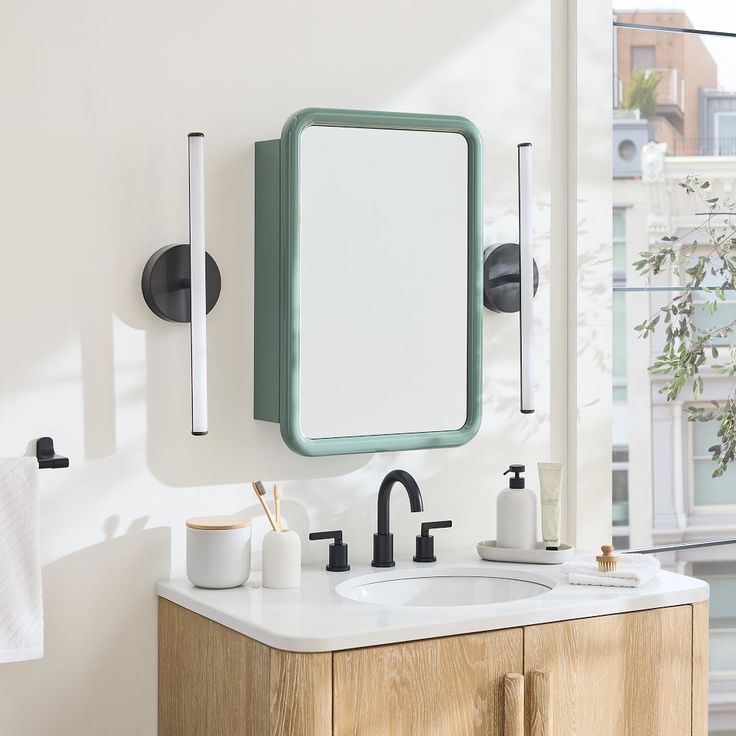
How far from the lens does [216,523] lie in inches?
69.9

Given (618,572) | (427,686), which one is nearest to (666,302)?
(618,572)

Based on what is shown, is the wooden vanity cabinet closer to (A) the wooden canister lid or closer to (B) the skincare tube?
(A) the wooden canister lid

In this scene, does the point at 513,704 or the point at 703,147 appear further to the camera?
the point at 703,147

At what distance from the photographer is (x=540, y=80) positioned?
221 cm

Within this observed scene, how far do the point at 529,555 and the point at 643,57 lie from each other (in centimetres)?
143

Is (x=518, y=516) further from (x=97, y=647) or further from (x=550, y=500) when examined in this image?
(x=97, y=647)

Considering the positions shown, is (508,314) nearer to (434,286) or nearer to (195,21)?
(434,286)

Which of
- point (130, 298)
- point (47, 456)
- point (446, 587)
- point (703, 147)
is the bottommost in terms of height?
point (446, 587)

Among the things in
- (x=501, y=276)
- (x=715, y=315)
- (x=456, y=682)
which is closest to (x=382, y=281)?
(x=501, y=276)

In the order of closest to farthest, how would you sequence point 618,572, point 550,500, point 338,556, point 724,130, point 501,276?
point 618,572 → point 338,556 → point 550,500 → point 501,276 → point 724,130

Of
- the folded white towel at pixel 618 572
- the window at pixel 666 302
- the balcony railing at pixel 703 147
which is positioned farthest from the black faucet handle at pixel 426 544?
the balcony railing at pixel 703 147

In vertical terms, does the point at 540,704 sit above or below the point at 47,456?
below

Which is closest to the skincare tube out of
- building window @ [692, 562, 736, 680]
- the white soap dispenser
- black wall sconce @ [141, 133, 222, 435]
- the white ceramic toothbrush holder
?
the white soap dispenser

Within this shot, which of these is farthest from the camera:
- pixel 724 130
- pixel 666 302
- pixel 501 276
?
pixel 724 130
